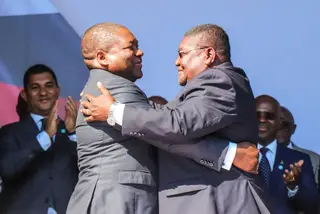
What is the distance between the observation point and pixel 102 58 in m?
3.19

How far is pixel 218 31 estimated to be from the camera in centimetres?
320

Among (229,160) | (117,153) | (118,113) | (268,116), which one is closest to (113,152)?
(117,153)

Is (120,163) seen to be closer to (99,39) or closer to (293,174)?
(99,39)

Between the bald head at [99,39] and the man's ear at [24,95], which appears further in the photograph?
the man's ear at [24,95]

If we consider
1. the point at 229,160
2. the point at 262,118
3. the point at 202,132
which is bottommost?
the point at 262,118

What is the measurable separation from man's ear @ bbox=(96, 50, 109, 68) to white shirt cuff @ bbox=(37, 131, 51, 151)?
1664 mm

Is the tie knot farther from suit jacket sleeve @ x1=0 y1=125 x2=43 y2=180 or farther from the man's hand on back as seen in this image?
the man's hand on back

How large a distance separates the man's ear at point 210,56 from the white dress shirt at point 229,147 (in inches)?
14.7

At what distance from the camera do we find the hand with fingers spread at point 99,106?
297cm

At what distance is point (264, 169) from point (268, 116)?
1.58m

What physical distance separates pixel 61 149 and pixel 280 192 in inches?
57.6

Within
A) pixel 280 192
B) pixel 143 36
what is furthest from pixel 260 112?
pixel 143 36

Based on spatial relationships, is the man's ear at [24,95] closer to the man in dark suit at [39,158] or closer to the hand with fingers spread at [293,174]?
the man in dark suit at [39,158]

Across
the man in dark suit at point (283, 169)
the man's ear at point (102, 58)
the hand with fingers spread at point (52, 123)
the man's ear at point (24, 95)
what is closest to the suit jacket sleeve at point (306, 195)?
the man in dark suit at point (283, 169)
